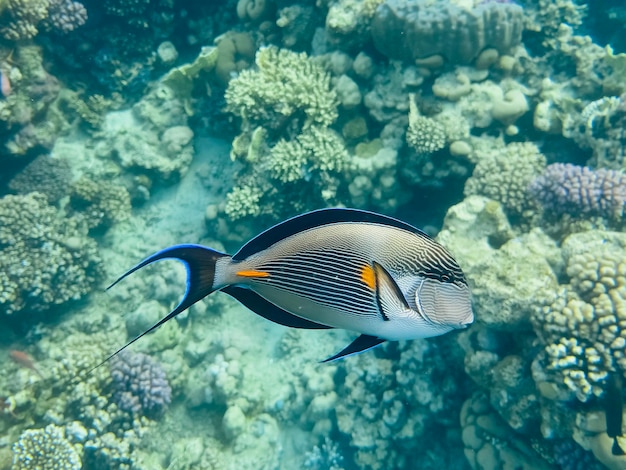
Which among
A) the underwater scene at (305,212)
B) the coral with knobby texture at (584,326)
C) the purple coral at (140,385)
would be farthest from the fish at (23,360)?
the coral with knobby texture at (584,326)

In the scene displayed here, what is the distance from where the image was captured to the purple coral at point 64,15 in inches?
253

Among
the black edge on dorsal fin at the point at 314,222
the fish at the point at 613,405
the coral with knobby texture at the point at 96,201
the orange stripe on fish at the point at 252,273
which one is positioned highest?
the black edge on dorsal fin at the point at 314,222

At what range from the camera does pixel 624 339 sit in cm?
310

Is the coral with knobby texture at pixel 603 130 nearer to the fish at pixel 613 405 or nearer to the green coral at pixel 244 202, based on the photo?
the fish at pixel 613 405

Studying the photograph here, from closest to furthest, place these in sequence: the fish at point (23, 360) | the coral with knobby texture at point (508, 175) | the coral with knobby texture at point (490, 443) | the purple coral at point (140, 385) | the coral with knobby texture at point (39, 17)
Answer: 1. the coral with knobby texture at point (490, 443)
2. the coral with knobby texture at point (508, 175)
3. the purple coral at point (140, 385)
4. the fish at point (23, 360)
5. the coral with knobby texture at point (39, 17)

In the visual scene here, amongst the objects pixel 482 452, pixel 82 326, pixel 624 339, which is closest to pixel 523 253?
pixel 624 339

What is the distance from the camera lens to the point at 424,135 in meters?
4.70

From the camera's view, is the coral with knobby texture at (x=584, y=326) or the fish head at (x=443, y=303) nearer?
the fish head at (x=443, y=303)

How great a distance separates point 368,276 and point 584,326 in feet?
A: 8.53

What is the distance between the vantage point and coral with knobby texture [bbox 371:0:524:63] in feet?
15.1

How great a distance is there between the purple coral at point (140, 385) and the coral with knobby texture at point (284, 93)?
3283 millimetres

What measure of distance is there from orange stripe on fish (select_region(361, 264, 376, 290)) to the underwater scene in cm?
250

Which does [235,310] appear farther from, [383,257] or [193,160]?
[383,257]

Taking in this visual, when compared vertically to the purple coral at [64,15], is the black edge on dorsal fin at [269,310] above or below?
below
